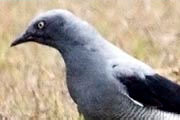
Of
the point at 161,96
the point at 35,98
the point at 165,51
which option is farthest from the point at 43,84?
the point at 161,96

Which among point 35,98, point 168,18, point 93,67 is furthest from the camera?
point 168,18

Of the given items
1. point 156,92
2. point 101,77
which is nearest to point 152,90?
point 156,92

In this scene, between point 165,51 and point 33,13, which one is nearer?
point 165,51

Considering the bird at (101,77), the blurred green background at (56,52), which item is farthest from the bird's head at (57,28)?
the blurred green background at (56,52)

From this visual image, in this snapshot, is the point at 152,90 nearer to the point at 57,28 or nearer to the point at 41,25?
the point at 57,28

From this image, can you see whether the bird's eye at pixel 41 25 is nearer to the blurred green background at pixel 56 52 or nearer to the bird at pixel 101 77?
the bird at pixel 101 77

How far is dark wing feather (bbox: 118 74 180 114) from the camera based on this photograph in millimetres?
8180

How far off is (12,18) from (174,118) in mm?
4217

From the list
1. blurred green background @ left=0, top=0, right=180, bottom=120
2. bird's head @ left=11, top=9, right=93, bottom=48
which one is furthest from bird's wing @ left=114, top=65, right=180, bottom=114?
blurred green background @ left=0, top=0, right=180, bottom=120

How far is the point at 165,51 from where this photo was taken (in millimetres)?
10875

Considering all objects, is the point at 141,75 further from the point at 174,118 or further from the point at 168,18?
the point at 168,18

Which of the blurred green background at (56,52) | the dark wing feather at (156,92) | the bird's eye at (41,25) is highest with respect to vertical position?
the bird's eye at (41,25)

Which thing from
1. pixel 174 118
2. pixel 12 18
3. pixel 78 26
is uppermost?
pixel 78 26

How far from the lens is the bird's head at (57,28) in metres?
8.12
